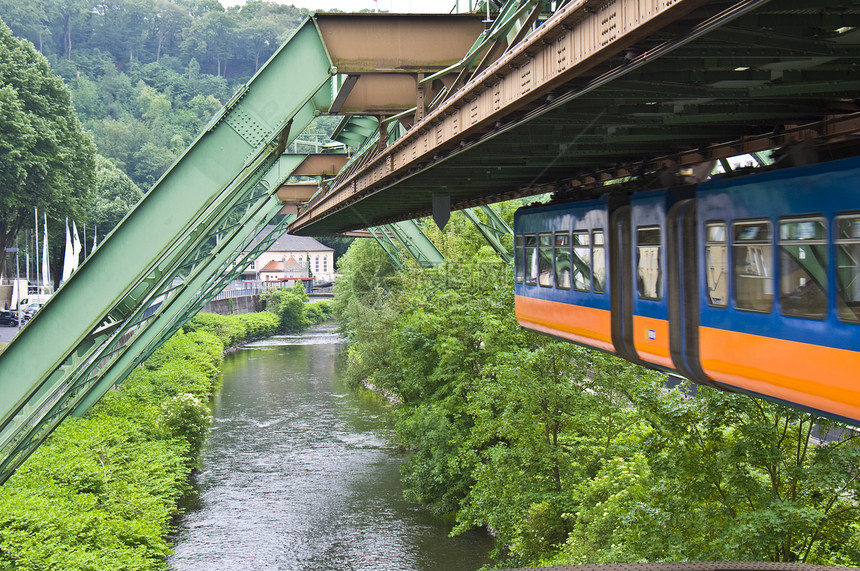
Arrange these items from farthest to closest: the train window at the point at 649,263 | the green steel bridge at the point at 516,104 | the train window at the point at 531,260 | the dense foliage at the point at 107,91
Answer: the dense foliage at the point at 107,91 < the train window at the point at 531,260 < the train window at the point at 649,263 < the green steel bridge at the point at 516,104

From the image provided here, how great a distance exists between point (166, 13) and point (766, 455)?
128058mm

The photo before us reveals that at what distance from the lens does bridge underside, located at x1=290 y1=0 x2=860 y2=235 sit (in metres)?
4.52

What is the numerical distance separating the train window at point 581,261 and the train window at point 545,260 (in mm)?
873

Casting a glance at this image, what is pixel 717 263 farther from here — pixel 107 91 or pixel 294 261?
pixel 107 91

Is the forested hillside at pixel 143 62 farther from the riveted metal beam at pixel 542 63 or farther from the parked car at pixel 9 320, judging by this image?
the riveted metal beam at pixel 542 63

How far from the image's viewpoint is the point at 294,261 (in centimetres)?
10588

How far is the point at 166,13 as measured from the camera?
125 metres

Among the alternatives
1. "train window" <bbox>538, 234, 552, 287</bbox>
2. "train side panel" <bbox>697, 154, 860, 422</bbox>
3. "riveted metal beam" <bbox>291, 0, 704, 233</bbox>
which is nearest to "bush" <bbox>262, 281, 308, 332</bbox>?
"train window" <bbox>538, 234, 552, 287</bbox>

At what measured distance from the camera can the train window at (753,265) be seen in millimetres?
7086


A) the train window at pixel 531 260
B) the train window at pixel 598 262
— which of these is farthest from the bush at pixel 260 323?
the train window at pixel 598 262

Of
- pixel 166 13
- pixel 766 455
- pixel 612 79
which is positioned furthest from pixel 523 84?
pixel 166 13

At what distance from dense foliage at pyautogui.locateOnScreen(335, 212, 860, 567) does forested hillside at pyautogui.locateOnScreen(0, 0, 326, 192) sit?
62907 mm

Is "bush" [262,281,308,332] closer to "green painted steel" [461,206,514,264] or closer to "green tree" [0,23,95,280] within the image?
"green tree" [0,23,95,280]

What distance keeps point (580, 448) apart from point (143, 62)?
116817mm
